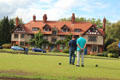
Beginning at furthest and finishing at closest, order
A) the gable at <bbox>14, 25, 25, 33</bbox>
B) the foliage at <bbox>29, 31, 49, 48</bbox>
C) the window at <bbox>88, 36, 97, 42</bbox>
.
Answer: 1. the gable at <bbox>14, 25, 25, 33</bbox>
2. the foliage at <bbox>29, 31, 49, 48</bbox>
3. the window at <bbox>88, 36, 97, 42</bbox>

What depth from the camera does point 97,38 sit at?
210 feet

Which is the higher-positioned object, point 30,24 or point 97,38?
point 30,24

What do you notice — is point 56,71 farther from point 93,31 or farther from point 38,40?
point 38,40

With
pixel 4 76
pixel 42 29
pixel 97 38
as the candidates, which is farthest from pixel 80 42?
pixel 42 29

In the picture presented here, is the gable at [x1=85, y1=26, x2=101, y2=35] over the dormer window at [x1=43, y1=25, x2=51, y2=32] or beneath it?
beneath

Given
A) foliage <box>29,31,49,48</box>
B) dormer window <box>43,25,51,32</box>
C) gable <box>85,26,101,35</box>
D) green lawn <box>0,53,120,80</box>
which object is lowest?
green lawn <box>0,53,120,80</box>

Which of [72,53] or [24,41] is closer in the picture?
[72,53]

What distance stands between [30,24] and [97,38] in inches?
940

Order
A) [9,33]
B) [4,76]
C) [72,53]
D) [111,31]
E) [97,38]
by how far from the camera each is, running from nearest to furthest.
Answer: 1. [4,76]
2. [72,53]
3. [97,38]
4. [9,33]
5. [111,31]

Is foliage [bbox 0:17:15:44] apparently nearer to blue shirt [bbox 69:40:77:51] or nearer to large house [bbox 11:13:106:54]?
large house [bbox 11:13:106:54]

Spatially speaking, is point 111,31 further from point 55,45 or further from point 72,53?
point 72,53

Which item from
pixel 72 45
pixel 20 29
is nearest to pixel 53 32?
pixel 20 29

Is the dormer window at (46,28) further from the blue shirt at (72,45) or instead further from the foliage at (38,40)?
the blue shirt at (72,45)

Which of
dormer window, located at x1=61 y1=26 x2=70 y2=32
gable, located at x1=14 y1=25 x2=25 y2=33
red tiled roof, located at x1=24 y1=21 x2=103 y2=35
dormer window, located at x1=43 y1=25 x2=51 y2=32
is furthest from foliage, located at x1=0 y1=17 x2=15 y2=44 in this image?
dormer window, located at x1=61 y1=26 x2=70 y2=32
